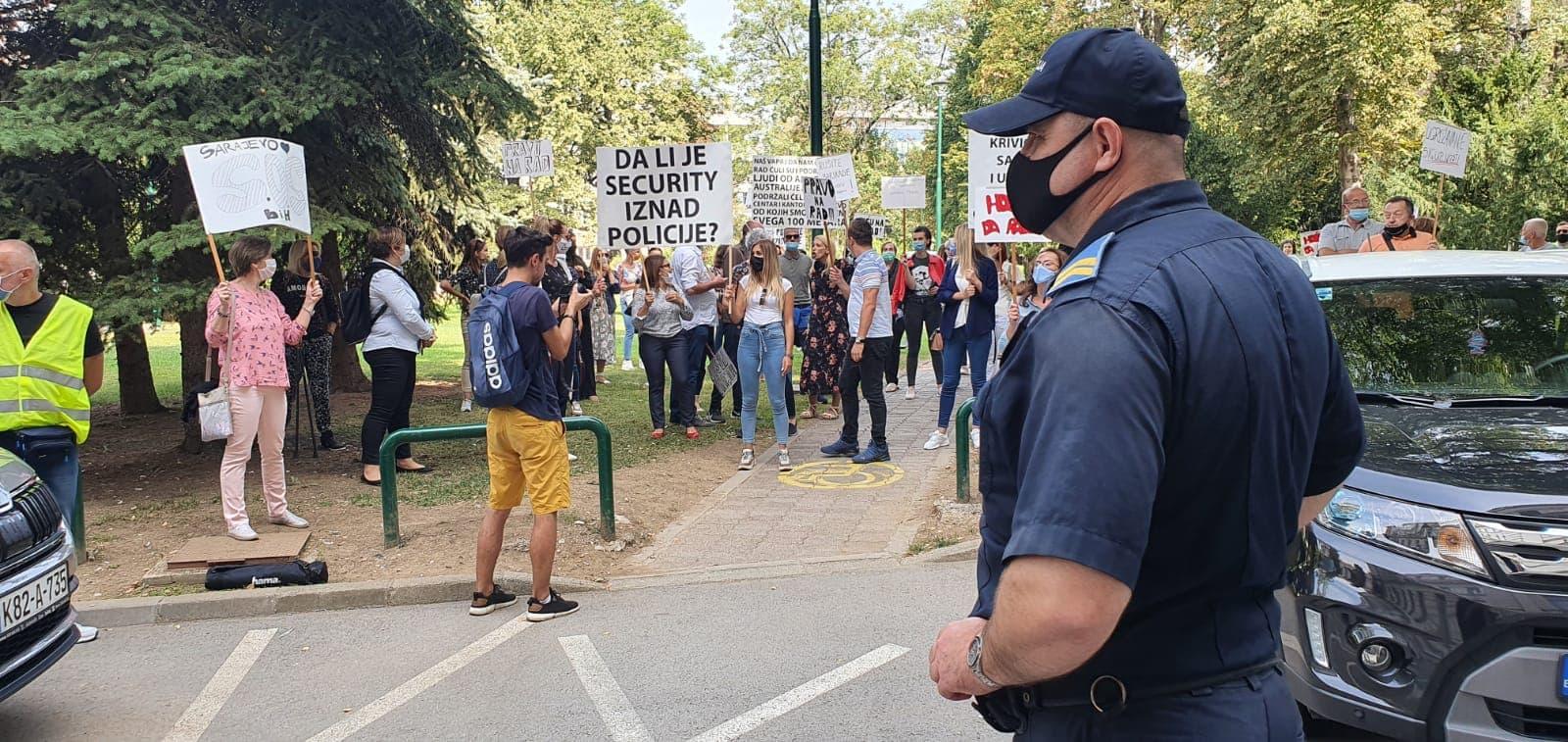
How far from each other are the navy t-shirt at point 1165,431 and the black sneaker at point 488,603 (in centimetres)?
476

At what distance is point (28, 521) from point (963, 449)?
5394mm

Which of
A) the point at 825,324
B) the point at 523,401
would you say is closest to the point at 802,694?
the point at 523,401

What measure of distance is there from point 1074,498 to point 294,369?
31.5 feet

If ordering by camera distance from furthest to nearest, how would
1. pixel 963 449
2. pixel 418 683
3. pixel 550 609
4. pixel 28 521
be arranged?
pixel 963 449
pixel 550 609
pixel 418 683
pixel 28 521

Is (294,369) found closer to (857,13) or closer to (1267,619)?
(1267,619)

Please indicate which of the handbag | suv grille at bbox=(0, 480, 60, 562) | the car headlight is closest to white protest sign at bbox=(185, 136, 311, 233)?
the handbag

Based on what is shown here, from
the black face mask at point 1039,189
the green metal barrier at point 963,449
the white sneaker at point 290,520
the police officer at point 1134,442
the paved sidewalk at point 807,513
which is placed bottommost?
the paved sidewalk at point 807,513

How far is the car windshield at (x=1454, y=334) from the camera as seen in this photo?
4625mm

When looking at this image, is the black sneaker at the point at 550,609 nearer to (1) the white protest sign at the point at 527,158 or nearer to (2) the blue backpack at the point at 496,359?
(2) the blue backpack at the point at 496,359

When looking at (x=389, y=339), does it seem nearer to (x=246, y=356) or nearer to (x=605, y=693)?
(x=246, y=356)

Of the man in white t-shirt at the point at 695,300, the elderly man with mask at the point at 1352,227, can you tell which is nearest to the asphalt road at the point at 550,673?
the man in white t-shirt at the point at 695,300

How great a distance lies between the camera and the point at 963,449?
7.80 meters

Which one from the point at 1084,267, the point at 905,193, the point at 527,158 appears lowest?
the point at 1084,267

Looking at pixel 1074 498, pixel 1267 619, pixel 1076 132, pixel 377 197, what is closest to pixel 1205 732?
pixel 1267 619
